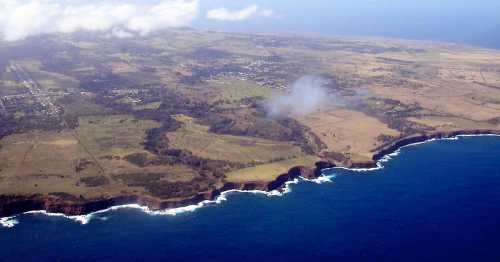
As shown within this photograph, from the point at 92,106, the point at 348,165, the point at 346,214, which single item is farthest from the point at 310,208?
the point at 92,106

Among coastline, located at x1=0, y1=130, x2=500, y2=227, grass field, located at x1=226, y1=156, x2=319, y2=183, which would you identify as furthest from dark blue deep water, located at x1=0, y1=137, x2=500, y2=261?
grass field, located at x1=226, y1=156, x2=319, y2=183

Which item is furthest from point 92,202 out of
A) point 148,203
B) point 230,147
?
point 230,147

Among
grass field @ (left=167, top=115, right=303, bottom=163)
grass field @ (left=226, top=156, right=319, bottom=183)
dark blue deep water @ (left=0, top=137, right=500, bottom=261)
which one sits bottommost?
dark blue deep water @ (left=0, top=137, right=500, bottom=261)

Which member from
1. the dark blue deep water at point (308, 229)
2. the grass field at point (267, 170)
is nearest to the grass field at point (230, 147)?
the grass field at point (267, 170)

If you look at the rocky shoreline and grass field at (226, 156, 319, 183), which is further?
grass field at (226, 156, 319, 183)

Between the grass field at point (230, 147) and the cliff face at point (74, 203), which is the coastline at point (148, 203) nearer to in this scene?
the cliff face at point (74, 203)

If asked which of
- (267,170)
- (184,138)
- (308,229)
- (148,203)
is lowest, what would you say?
(308,229)

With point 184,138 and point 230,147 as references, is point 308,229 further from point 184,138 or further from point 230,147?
point 184,138

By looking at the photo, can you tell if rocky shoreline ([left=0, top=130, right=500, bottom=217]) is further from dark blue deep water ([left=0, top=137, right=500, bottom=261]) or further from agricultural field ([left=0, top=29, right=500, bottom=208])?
dark blue deep water ([left=0, top=137, right=500, bottom=261])

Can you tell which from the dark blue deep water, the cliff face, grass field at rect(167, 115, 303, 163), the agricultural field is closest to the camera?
the dark blue deep water
